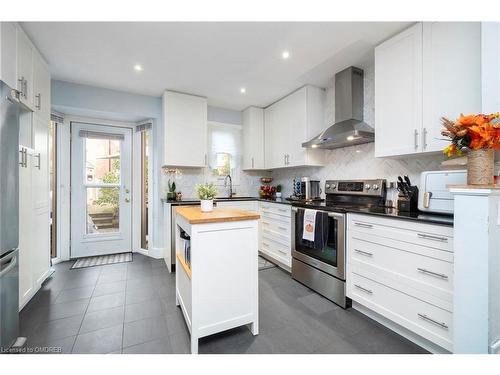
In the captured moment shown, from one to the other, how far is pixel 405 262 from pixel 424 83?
1467 millimetres

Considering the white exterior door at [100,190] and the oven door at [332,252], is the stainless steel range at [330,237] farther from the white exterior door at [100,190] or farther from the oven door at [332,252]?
the white exterior door at [100,190]

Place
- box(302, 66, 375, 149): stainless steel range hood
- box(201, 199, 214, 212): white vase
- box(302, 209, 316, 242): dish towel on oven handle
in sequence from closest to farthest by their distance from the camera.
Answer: box(201, 199, 214, 212): white vase < box(302, 209, 316, 242): dish towel on oven handle < box(302, 66, 375, 149): stainless steel range hood

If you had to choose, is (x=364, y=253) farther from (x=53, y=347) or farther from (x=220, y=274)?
(x=53, y=347)

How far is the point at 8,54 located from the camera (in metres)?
1.76

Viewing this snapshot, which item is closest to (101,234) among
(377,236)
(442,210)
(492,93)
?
(377,236)

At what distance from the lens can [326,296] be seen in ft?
7.63

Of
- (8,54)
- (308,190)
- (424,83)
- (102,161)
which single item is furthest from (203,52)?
(102,161)

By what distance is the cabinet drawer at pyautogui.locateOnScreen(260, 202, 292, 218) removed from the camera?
299 centimetres

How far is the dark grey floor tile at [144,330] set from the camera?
1.70 meters

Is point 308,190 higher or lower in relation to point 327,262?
higher

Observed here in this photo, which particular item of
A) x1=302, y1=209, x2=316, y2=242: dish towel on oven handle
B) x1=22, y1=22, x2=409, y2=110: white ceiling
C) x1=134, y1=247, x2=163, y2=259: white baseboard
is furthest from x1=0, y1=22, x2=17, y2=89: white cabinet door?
x1=302, y1=209, x2=316, y2=242: dish towel on oven handle

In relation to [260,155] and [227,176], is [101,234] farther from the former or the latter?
[260,155]

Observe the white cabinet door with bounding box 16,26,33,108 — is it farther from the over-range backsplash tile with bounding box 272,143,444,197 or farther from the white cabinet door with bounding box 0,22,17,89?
the over-range backsplash tile with bounding box 272,143,444,197

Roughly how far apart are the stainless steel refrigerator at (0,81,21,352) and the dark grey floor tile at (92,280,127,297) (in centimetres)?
85
